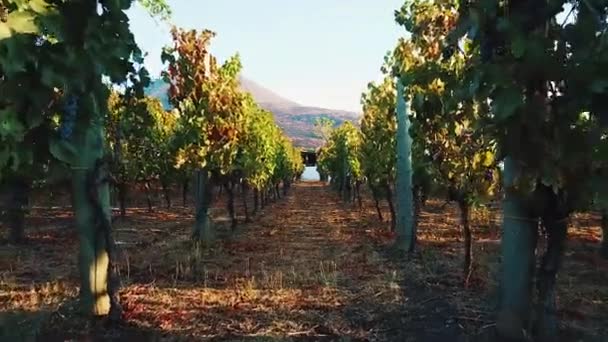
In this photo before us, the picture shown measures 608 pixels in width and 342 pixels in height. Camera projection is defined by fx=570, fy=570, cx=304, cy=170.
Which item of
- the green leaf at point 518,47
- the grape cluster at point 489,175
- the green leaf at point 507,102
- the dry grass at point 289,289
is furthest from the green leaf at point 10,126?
the grape cluster at point 489,175

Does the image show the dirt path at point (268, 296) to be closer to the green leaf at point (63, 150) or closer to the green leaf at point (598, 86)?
the green leaf at point (63, 150)

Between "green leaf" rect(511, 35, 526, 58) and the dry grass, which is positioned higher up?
"green leaf" rect(511, 35, 526, 58)

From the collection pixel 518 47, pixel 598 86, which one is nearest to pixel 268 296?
pixel 518 47

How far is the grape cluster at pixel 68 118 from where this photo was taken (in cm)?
512

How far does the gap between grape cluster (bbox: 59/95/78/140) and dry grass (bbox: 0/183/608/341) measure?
6.31 ft

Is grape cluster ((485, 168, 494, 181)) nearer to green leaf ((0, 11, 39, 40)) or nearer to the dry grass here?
the dry grass

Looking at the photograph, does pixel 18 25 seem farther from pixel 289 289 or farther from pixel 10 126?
pixel 289 289

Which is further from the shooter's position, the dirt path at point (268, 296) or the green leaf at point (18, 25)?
the dirt path at point (268, 296)

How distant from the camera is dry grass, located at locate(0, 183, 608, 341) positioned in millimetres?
5783

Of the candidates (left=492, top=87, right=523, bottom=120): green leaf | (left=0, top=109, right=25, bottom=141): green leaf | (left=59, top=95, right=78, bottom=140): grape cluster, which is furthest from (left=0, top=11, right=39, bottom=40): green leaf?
(left=492, top=87, right=523, bottom=120): green leaf

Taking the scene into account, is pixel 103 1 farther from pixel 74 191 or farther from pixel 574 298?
pixel 574 298

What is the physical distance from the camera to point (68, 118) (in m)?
5.14

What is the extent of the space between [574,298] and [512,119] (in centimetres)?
430

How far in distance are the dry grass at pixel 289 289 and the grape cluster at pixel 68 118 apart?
192 centimetres
